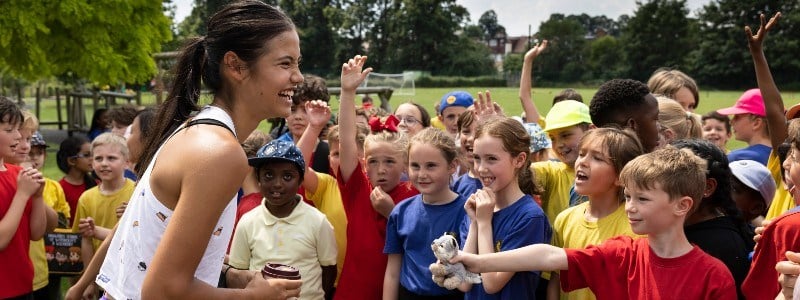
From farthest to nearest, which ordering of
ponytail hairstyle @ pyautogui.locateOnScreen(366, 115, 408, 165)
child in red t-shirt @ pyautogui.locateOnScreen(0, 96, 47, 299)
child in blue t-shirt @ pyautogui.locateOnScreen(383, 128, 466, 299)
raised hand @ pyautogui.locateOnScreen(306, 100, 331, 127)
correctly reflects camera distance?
1. raised hand @ pyautogui.locateOnScreen(306, 100, 331, 127)
2. ponytail hairstyle @ pyautogui.locateOnScreen(366, 115, 408, 165)
3. child in red t-shirt @ pyautogui.locateOnScreen(0, 96, 47, 299)
4. child in blue t-shirt @ pyautogui.locateOnScreen(383, 128, 466, 299)

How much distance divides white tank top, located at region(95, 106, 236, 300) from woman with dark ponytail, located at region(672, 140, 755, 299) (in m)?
2.09

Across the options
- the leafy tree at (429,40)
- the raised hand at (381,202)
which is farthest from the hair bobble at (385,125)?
the leafy tree at (429,40)

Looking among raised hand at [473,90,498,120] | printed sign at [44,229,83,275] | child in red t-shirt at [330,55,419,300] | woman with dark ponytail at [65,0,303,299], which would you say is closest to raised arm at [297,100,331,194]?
child in red t-shirt at [330,55,419,300]

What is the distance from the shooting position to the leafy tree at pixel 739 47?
53.7 m

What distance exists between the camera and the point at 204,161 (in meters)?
2.10

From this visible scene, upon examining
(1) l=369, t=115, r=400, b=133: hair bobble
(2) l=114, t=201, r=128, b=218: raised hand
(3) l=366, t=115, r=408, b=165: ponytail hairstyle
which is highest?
(1) l=369, t=115, r=400, b=133: hair bobble

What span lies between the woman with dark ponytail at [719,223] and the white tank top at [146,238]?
6.84 ft

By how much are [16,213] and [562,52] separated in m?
80.9

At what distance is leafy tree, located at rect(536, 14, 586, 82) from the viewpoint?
65.7 meters

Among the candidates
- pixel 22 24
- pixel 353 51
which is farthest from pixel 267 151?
pixel 353 51

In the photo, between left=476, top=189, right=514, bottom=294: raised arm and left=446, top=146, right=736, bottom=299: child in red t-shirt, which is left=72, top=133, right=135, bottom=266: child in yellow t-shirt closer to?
left=476, top=189, right=514, bottom=294: raised arm

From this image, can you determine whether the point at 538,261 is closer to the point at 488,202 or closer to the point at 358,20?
the point at 488,202

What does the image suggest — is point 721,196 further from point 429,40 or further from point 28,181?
point 429,40

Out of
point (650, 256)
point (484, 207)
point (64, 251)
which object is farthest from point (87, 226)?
point (650, 256)
